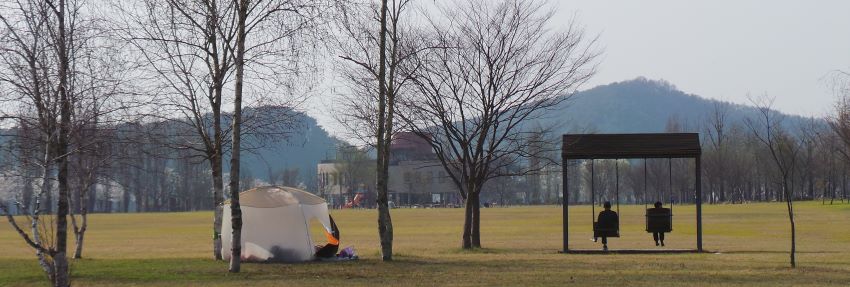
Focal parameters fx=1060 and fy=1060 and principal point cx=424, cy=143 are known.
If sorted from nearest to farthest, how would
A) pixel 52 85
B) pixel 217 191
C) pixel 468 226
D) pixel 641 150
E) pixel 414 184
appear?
pixel 52 85 < pixel 217 191 < pixel 641 150 < pixel 468 226 < pixel 414 184

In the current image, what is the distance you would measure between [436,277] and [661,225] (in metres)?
12.0

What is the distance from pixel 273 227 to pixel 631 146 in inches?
407

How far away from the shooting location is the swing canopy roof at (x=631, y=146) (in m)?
29.8

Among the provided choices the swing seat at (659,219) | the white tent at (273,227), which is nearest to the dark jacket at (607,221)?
the swing seat at (659,219)

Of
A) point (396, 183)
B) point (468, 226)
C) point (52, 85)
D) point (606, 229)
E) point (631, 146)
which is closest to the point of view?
point (52, 85)

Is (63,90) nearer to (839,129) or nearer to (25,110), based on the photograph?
(25,110)

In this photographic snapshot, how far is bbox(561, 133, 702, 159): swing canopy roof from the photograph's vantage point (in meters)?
29.8

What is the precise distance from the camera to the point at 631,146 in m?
30.0

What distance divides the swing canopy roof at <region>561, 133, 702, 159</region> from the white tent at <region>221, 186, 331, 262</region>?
7.64 metres

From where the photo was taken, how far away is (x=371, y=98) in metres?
31.3

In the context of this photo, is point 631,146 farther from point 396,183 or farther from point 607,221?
point 396,183

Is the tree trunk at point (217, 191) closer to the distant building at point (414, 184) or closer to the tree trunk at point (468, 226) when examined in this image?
the tree trunk at point (468, 226)

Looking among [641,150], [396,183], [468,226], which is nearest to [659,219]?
[641,150]

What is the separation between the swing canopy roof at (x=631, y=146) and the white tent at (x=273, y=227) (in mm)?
7637
